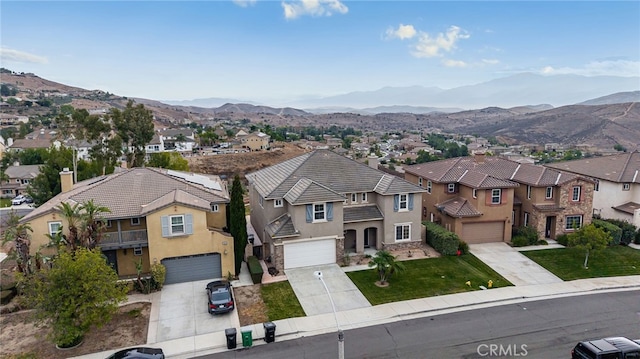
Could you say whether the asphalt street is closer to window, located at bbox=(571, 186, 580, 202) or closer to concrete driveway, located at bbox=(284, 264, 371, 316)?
concrete driveway, located at bbox=(284, 264, 371, 316)

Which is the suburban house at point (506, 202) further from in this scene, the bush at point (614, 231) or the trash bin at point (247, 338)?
the trash bin at point (247, 338)

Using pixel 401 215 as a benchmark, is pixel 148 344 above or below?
below

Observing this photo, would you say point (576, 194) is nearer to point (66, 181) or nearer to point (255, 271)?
point (255, 271)

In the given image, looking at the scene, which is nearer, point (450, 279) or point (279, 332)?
point (279, 332)

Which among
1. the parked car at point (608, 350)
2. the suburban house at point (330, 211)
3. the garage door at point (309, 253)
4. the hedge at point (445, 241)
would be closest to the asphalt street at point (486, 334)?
the parked car at point (608, 350)

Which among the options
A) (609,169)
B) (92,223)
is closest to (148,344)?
(92,223)

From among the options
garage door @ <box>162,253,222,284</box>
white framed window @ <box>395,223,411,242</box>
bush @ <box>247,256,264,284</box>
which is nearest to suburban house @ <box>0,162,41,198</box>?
garage door @ <box>162,253,222,284</box>

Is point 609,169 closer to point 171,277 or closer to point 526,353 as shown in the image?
point 526,353

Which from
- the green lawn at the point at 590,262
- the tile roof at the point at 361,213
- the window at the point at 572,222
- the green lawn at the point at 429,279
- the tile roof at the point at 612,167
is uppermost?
the tile roof at the point at 612,167
